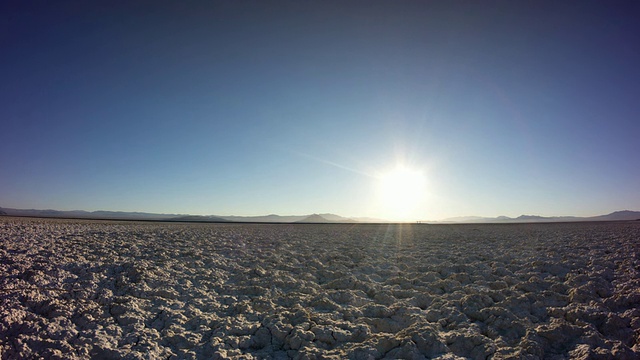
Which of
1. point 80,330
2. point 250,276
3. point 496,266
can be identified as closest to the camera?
point 80,330

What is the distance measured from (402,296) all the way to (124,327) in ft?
14.3

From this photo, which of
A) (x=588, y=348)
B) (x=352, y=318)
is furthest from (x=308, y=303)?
(x=588, y=348)

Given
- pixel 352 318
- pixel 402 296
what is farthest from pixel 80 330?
pixel 402 296

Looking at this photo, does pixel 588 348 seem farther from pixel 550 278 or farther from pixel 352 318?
pixel 550 278

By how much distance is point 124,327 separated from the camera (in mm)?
4203

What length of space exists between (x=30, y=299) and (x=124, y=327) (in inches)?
65.8

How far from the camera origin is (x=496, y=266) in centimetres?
779

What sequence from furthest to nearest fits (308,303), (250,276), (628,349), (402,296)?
(250,276) → (402,296) → (308,303) → (628,349)

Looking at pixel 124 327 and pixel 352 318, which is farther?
pixel 352 318

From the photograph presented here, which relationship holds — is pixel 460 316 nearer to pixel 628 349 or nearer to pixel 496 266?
pixel 628 349

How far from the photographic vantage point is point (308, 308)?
16.7 ft

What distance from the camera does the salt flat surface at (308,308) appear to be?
12.1 feet

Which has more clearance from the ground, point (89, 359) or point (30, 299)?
point (30, 299)

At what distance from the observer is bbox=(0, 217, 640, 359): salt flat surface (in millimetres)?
3699
